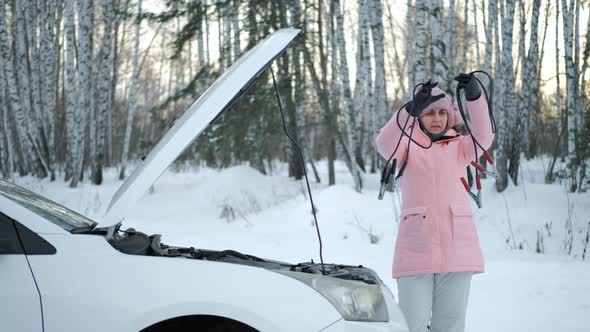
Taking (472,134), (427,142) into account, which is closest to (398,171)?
(427,142)

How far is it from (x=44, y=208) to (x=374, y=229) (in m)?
7.28

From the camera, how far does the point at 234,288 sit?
2.03m

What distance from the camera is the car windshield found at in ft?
7.66

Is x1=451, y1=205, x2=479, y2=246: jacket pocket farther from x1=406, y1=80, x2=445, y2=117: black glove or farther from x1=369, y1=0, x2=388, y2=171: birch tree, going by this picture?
x1=369, y1=0, x2=388, y2=171: birch tree

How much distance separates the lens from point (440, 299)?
3.01 meters

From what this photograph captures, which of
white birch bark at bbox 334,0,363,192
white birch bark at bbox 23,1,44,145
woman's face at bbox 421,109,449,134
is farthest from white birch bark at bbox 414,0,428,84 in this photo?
white birch bark at bbox 23,1,44,145

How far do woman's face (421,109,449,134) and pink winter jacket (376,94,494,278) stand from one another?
0.05 metres

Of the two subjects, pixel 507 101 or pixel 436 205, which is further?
pixel 507 101

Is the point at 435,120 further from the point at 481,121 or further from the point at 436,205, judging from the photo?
the point at 436,205

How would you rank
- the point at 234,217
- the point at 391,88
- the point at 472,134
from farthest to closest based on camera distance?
the point at 391,88
the point at 234,217
the point at 472,134

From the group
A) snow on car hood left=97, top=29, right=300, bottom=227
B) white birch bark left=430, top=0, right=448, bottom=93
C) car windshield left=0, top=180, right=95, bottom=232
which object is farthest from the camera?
white birch bark left=430, top=0, right=448, bottom=93

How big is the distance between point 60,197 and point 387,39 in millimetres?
22957

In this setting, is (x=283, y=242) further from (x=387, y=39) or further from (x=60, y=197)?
(x=387, y=39)

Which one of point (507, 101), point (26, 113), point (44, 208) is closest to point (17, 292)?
point (44, 208)
